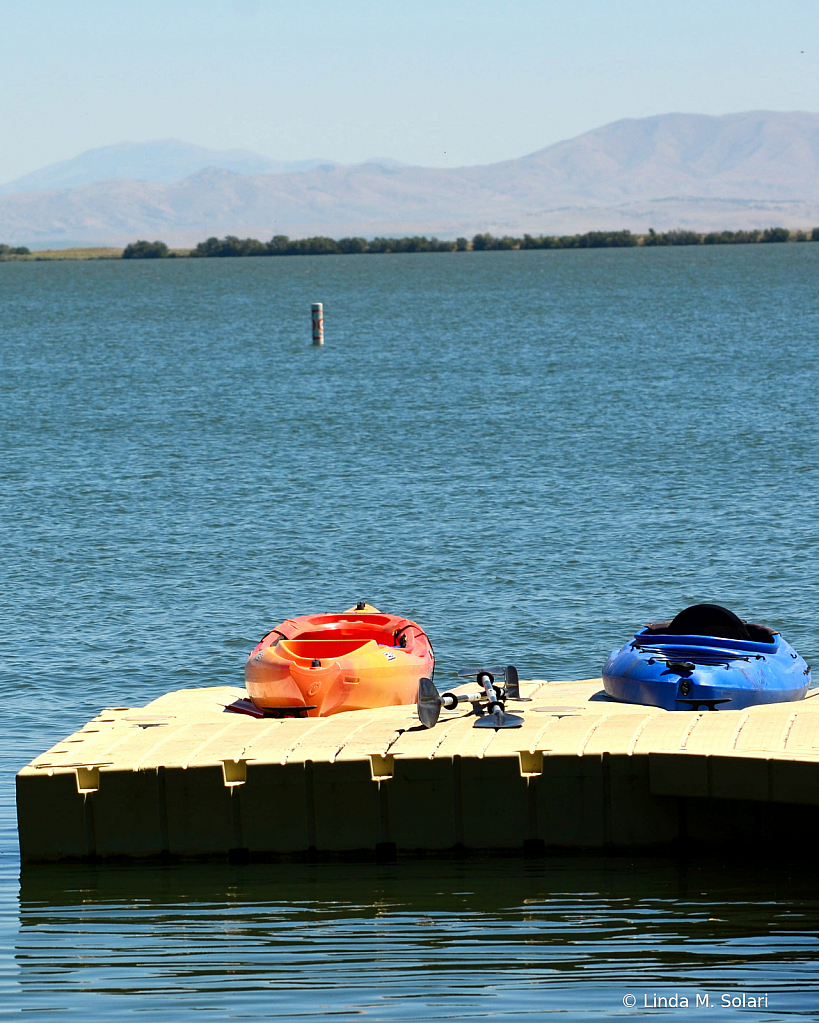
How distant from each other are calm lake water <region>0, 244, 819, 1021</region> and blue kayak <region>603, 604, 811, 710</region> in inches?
91.0

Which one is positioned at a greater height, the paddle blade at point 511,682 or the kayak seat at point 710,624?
the kayak seat at point 710,624

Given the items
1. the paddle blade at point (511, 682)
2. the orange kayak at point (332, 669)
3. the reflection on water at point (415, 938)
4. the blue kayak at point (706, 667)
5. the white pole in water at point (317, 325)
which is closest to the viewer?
the reflection on water at point (415, 938)

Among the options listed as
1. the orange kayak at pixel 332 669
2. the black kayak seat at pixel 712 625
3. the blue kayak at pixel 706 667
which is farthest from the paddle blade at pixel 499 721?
the black kayak seat at pixel 712 625

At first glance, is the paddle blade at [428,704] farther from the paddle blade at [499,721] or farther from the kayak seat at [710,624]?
the kayak seat at [710,624]

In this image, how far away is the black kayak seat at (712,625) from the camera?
16672mm

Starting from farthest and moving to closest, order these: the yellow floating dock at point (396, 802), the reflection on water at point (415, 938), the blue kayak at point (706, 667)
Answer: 1. the blue kayak at point (706, 667)
2. the yellow floating dock at point (396, 802)
3. the reflection on water at point (415, 938)

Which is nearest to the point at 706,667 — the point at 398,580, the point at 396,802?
the point at 396,802

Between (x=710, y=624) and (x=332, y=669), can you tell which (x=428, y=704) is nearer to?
(x=332, y=669)

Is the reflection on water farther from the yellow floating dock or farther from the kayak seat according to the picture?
the kayak seat

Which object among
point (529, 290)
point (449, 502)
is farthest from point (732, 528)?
point (529, 290)

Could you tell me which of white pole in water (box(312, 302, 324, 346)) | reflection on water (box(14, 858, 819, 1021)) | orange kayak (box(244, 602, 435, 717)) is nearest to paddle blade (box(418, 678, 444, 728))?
reflection on water (box(14, 858, 819, 1021))

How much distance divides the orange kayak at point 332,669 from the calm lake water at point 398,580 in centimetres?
279

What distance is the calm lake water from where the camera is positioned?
1154cm

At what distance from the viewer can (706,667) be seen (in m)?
16.0
